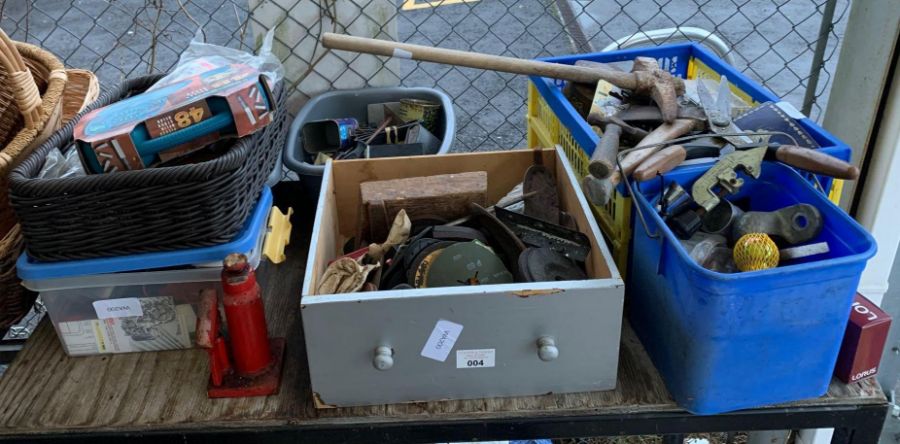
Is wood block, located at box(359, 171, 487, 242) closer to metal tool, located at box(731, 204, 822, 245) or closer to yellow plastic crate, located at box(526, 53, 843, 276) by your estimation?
yellow plastic crate, located at box(526, 53, 843, 276)

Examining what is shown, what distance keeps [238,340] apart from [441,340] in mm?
276

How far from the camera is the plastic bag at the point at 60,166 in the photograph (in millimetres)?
1015

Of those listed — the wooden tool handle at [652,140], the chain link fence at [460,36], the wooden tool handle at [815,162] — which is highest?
the wooden tool handle at [815,162]

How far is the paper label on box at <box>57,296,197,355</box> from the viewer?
3.41 feet

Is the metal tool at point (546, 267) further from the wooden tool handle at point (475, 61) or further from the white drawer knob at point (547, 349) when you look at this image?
the wooden tool handle at point (475, 61)

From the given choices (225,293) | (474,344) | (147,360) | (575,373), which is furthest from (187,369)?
(575,373)

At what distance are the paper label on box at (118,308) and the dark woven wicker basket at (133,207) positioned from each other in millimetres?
73

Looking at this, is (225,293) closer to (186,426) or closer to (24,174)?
(186,426)

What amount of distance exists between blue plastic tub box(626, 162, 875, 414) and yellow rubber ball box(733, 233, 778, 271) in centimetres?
5

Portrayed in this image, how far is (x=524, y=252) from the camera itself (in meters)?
1.02

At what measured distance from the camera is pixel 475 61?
1238 mm

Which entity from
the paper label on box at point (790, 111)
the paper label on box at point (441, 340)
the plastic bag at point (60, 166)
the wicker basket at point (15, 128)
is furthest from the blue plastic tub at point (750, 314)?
the wicker basket at point (15, 128)

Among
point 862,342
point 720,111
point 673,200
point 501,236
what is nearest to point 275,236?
point 501,236

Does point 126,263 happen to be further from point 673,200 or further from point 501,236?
point 673,200
